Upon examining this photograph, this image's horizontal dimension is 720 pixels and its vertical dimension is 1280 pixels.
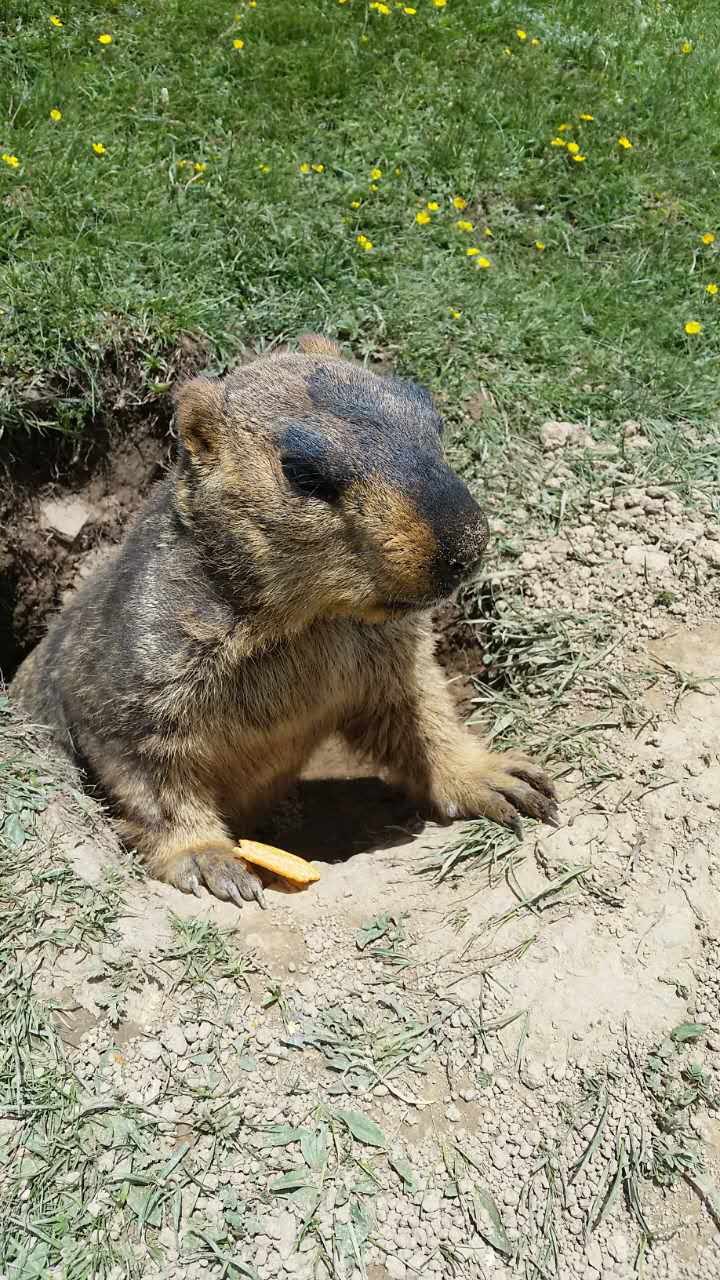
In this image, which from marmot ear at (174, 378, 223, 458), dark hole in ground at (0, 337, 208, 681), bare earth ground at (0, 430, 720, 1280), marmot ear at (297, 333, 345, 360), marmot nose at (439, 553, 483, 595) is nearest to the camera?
bare earth ground at (0, 430, 720, 1280)

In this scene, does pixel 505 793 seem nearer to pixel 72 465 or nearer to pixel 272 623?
pixel 272 623

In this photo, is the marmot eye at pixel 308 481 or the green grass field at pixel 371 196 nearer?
the marmot eye at pixel 308 481

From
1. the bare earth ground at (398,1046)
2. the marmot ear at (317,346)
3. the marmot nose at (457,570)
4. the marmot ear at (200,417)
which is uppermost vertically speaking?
the marmot nose at (457,570)

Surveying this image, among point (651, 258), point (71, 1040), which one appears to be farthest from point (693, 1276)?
point (651, 258)

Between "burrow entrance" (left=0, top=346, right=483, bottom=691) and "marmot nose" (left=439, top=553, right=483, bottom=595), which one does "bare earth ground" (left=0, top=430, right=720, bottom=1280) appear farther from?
"burrow entrance" (left=0, top=346, right=483, bottom=691)

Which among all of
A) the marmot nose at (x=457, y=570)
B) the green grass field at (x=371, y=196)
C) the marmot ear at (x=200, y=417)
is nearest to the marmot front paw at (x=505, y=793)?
the marmot nose at (x=457, y=570)

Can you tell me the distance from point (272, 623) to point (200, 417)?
0.94 meters

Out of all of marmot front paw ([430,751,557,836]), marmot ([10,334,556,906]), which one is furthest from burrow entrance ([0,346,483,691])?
marmot front paw ([430,751,557,836])

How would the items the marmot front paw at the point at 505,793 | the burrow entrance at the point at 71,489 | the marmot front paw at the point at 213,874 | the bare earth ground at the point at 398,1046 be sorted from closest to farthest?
the bare earth ground at the point at 398,1046, the marmot front paw at the point at 213,874, the marmot front paw at the point at 505,793, the burrow entrance at the point at 71,489

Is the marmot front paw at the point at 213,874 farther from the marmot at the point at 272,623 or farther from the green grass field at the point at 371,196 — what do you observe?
the green grass field at the point at 371,196

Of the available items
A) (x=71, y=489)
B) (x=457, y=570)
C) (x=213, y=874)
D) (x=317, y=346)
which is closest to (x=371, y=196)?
(x=317, y=346)

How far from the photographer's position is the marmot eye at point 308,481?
4016 mm

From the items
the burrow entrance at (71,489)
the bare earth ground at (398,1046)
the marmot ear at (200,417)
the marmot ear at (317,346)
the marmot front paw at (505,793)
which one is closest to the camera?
the bare earth ground at (398,1046)

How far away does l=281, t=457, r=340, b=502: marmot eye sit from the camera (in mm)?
4016
